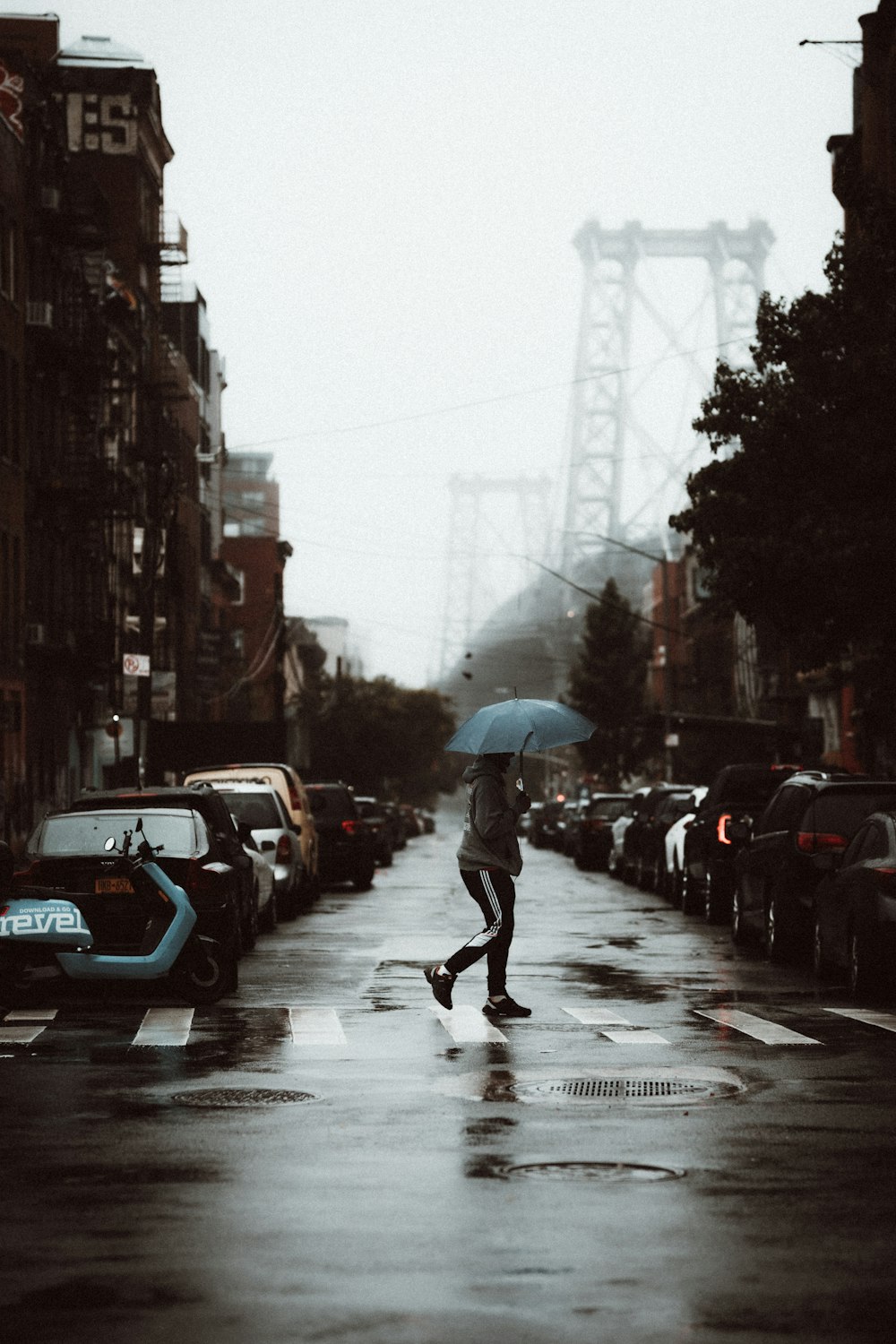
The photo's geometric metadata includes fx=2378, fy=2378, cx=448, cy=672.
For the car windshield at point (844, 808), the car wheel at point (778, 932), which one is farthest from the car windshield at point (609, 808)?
the car windshield at point (844, 808)

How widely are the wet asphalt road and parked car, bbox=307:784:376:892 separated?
890 inches

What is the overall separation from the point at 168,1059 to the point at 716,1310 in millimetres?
6688

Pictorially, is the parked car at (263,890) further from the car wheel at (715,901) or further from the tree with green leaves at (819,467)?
the tree with green leaves at (819,467)

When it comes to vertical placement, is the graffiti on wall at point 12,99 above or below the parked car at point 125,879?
above

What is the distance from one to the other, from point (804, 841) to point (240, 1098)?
380 inches

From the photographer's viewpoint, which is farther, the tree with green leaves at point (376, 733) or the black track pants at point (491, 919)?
the tree with green leaves at point (376, 733)

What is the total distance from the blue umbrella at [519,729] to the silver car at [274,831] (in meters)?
11.7

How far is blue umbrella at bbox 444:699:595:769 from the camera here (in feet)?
52.1

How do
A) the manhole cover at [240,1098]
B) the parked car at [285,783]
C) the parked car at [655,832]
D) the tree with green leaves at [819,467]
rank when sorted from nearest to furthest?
the manhole cover at [240,1098] → the tree with green leaves at [819,467] → the parked car at [285,783] → the parked car at [655,832]

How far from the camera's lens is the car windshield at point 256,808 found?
28.5 meters

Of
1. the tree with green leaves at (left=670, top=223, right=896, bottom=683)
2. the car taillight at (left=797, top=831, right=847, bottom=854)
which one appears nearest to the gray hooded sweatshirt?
the car taillight at (left=797, top=831, right=847, bottom=854)

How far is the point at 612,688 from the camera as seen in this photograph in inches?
4985

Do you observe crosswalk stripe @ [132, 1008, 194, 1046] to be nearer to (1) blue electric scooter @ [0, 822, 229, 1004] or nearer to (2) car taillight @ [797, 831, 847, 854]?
(1) blue electric scooter @ [0, 822, 229, 1004]

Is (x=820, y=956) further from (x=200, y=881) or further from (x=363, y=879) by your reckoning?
(x=363, y=879)
